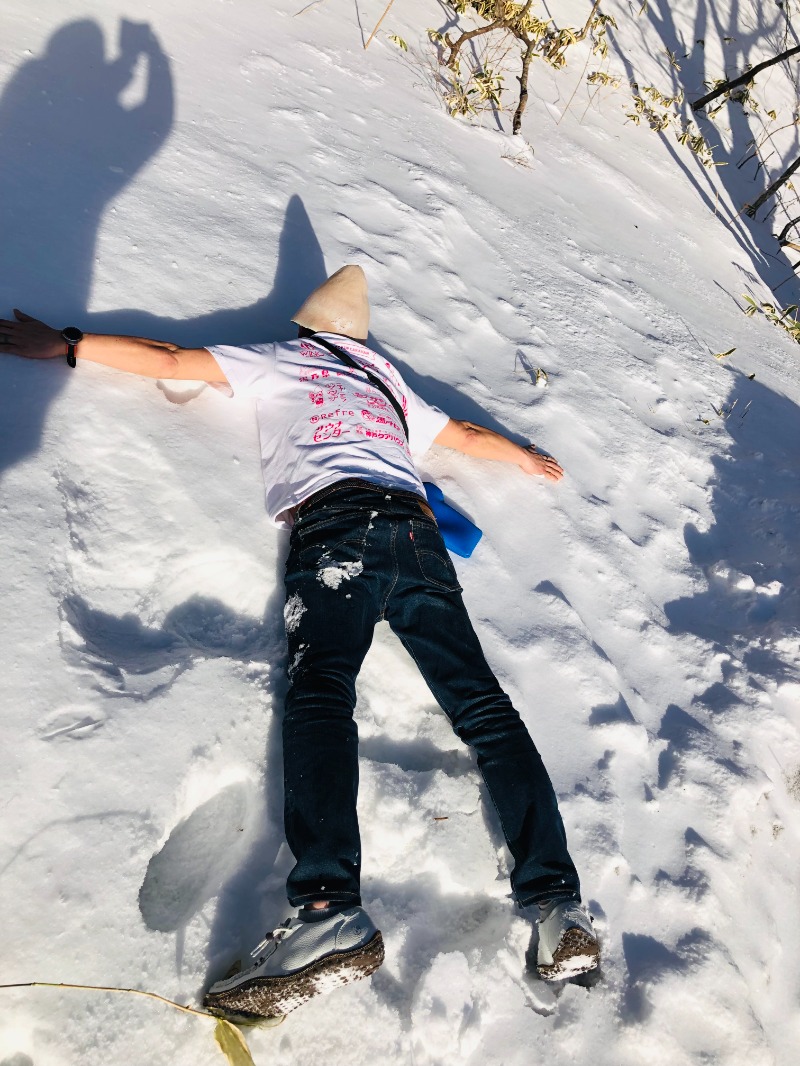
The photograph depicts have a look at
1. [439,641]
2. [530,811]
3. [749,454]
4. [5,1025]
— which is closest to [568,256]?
[749,454]

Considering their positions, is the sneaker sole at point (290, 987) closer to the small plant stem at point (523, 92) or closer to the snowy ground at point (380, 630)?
the snowy ground at point (380, 630)

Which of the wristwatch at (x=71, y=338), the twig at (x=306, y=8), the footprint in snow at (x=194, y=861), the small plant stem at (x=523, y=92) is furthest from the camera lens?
the small plant stem at (x=523, y=92)

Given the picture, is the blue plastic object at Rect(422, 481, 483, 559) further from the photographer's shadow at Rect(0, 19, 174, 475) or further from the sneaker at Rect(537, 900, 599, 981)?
the photographer's shadow at Rect(0, 19, 174, 475)

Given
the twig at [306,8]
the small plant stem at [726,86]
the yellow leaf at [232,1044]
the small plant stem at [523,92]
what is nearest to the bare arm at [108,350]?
the yellow leaf at [232,1044]

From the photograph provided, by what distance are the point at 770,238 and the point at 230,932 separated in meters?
5.37

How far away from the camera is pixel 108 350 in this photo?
1922 mm

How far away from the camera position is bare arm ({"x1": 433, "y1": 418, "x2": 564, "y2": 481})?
2.36 m

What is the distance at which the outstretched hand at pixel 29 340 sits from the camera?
190 centimetres

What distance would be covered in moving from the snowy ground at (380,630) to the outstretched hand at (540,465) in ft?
0.23

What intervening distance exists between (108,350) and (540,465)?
1415 mm

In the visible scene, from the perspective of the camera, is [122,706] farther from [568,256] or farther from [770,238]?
[770,238]

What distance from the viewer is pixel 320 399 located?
2.00 meters

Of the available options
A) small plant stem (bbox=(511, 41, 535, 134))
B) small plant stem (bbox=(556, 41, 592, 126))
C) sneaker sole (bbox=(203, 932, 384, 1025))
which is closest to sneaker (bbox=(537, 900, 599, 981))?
sneaker sole (bbox=(203, 932, 384, 1025))

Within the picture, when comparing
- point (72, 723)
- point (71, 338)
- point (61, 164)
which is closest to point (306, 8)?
point (61, 164)
